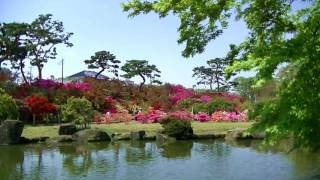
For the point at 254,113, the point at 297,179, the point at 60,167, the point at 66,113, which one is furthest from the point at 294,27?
the point at 66,113

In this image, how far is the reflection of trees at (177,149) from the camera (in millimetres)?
15477

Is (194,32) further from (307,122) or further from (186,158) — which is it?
(186,158)

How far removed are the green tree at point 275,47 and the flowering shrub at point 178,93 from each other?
2828cm

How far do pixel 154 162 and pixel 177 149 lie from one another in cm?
346

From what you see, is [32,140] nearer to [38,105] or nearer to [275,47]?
[38,105]

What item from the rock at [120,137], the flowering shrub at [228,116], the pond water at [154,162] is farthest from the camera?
the flowering shrub at [228,116]

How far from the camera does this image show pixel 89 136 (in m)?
19.7

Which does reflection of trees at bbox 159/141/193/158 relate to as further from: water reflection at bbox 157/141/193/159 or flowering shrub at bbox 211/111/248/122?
flowering shrub at bbox 211/111/248/122

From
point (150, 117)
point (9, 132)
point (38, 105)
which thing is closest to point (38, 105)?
point (38, 105)

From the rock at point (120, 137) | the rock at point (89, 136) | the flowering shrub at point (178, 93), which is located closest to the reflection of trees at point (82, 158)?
the rock at point (89, 136)

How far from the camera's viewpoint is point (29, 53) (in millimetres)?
33031

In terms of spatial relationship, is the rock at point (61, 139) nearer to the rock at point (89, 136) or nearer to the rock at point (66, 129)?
the rock at point (89, 136)

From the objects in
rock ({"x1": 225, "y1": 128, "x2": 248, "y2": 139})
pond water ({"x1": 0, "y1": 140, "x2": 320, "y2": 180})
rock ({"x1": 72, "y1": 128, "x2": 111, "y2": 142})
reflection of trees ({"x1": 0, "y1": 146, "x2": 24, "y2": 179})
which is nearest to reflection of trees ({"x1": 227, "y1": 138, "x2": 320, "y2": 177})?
pond water ({"x1": 0, "y1": 140, "x2": 320, "y2": 180})

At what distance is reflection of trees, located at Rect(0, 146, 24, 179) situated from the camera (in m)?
12.3
